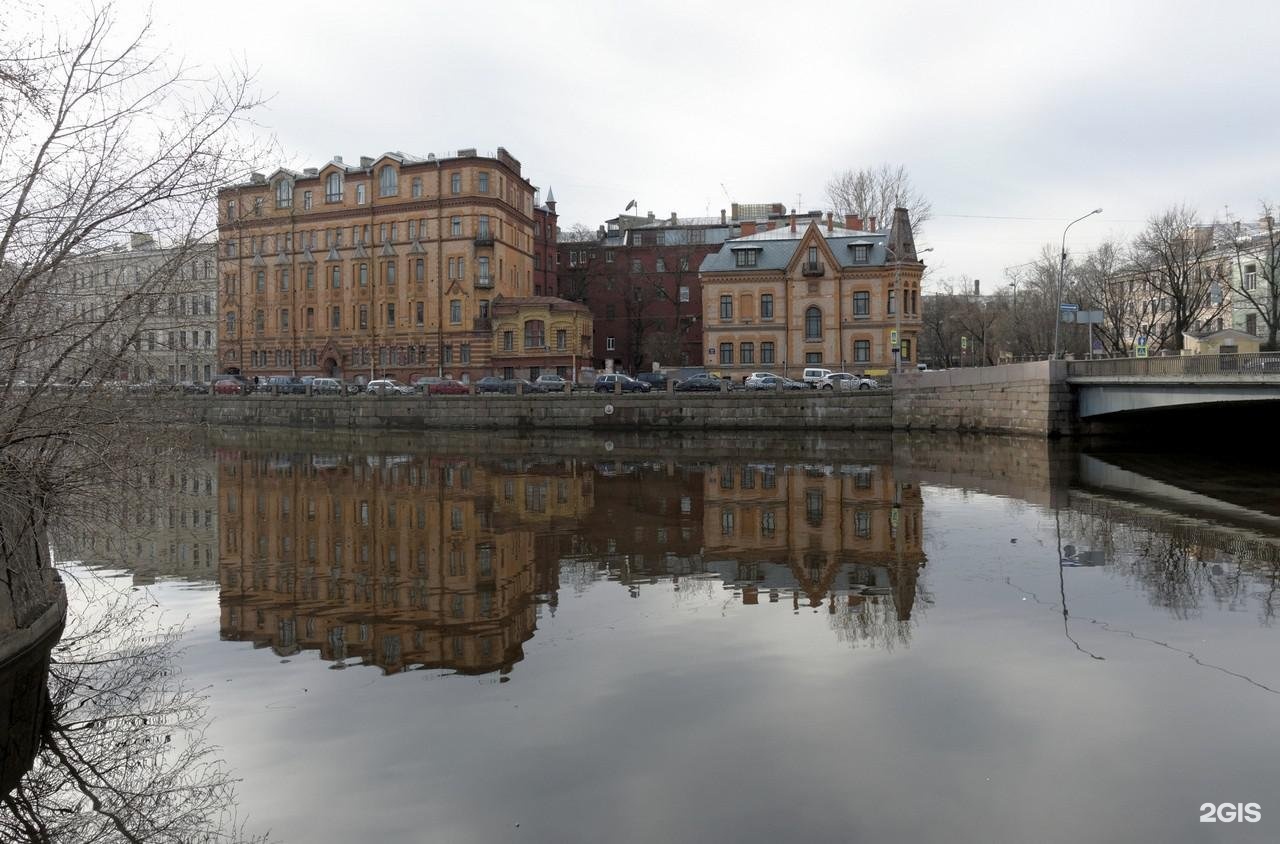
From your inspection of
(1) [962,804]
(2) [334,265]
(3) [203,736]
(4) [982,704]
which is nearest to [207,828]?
(3) [203,736]

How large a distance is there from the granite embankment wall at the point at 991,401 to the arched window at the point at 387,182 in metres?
45.3

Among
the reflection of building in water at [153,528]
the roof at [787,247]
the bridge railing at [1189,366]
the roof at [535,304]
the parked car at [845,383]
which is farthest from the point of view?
the roof at [535,304]

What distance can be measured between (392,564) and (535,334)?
Answer: 186ft

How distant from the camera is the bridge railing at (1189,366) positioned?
31.7 meters

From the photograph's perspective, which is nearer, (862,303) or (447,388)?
(447,388)

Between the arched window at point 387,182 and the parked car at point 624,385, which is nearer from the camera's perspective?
the parked car at point 624,385

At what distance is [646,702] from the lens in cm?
1002

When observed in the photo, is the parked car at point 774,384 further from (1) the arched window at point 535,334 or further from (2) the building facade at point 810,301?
(1) the arched window at point 535,334

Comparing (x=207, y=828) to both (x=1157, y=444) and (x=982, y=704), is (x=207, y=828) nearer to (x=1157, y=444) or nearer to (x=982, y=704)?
(x=982, y=704)

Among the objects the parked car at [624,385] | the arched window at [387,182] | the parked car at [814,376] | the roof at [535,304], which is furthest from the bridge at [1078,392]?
the arched window at [387,182]

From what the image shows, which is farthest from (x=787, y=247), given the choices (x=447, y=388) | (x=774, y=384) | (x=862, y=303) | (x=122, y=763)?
(x=122, y=763)

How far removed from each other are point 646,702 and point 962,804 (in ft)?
11.5

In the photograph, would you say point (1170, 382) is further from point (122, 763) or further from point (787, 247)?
point (787, 247)

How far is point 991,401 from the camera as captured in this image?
4734 cm
